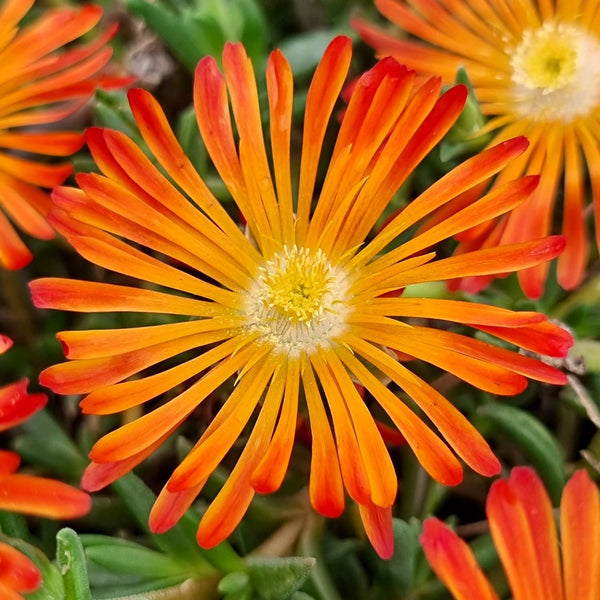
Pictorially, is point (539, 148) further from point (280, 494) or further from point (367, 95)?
point (280, 494)

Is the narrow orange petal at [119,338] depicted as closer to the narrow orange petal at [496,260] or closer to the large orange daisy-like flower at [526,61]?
the narrow orange petal at [496,260]

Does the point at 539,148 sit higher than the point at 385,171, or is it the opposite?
the point at 539,148

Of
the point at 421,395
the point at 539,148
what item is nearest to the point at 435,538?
the point at 421,395

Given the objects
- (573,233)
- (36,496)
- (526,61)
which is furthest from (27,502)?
(526,61)

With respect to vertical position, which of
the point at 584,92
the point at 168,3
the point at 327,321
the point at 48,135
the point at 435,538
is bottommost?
the point at 435,538

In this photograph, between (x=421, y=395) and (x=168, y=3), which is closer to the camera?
(x=421, y=395)

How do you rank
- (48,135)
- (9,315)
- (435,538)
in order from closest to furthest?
(435,538)
(48,135)
(9,315)

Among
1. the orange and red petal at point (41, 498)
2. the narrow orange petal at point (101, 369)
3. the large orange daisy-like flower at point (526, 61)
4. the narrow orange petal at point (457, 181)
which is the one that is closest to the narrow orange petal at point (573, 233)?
the large orange daisy-like flower at point (526, 61)

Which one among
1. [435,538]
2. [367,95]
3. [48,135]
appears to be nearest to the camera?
[435,538]

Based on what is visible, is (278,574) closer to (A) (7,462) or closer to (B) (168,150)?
(A) (7,462)
